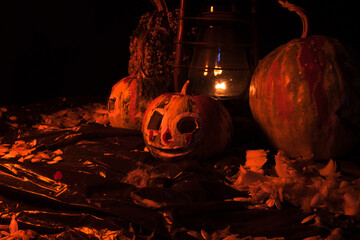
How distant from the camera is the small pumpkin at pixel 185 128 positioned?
150 cm

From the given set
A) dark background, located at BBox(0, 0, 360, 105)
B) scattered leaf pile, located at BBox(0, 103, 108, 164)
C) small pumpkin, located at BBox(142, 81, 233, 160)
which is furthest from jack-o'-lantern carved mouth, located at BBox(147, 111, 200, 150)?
dark background, located at BBox(0, 0, 360, 105)

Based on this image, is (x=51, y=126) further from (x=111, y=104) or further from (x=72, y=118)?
(x=111, y=104)

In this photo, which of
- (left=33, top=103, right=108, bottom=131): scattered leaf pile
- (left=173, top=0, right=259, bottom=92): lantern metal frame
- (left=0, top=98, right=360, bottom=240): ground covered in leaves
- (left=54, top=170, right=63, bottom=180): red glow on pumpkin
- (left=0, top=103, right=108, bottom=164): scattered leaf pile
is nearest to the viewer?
(left=0, top=98, right=360, bottom=240): ground covered in leaves

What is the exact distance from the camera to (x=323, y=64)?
146 cm

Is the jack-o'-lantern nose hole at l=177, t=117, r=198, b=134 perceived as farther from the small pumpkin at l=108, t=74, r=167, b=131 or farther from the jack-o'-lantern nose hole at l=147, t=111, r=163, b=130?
the small pumpkin at l=108, t=74, r=167, b=131

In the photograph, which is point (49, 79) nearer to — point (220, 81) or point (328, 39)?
point (220, 81)

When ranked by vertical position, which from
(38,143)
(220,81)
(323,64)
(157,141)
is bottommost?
(38,143)

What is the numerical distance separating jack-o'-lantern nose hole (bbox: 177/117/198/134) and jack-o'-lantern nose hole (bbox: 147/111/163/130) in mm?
92

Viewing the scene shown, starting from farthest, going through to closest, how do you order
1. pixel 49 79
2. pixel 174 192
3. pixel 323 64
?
pixel 49 79 → pixel 323 64 → pixel 174 192

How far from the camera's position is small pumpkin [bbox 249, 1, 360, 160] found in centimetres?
145

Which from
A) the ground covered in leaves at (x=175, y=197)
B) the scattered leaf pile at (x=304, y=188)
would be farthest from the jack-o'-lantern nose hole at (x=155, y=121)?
the scattered leaf pile at (x=304, y=188)

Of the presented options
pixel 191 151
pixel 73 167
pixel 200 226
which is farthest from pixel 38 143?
pixel 200 226

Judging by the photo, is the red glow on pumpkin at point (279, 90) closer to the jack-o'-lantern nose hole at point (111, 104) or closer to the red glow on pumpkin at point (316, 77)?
the red glow on pumpkin at point (316, 77)

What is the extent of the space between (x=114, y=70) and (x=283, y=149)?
1.78 m
